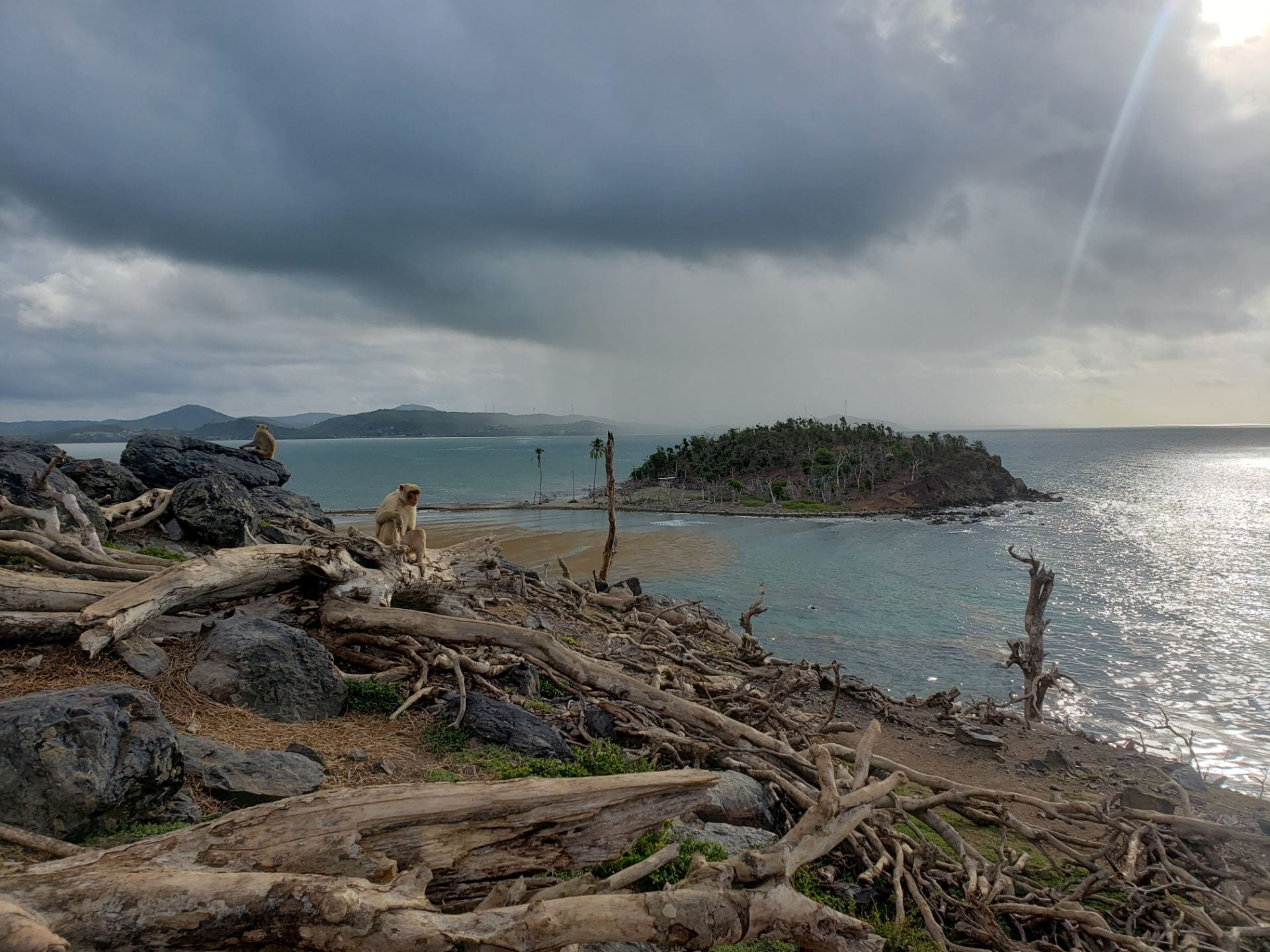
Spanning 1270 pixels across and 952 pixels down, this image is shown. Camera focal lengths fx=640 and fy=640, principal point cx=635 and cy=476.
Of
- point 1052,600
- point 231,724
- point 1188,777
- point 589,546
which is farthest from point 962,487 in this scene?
point 231,724

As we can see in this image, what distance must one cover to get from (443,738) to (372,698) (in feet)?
4.25

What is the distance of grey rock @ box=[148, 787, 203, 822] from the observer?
453 centimetres

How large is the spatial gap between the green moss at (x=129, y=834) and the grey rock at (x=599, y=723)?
4647 millimetres

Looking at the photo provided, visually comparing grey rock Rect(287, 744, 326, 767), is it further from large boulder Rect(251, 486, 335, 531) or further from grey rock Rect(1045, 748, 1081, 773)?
grey rock Rect(1045, 748, 1081, 773)

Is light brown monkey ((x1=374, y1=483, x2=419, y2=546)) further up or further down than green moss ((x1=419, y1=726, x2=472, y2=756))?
further up

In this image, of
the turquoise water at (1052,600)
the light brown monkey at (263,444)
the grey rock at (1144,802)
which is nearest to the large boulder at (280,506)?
the light brown monkey at (263,444)

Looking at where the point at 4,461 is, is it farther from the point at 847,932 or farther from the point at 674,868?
the point at 847,932

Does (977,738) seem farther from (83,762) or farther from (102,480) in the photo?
(102,480)

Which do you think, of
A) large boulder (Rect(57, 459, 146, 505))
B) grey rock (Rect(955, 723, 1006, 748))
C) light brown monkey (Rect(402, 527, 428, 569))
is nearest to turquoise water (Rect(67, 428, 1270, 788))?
grey rock (Rect(955, 723, 1006, 748))

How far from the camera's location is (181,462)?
17.5 m

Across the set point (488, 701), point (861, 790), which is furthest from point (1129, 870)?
point (488, 701)

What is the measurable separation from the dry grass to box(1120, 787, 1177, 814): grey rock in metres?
9.50

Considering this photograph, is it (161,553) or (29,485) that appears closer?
(29,485)

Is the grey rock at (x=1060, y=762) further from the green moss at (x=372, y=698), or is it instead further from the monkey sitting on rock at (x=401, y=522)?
the monkey sitting on rock at (x=401, y=522)
